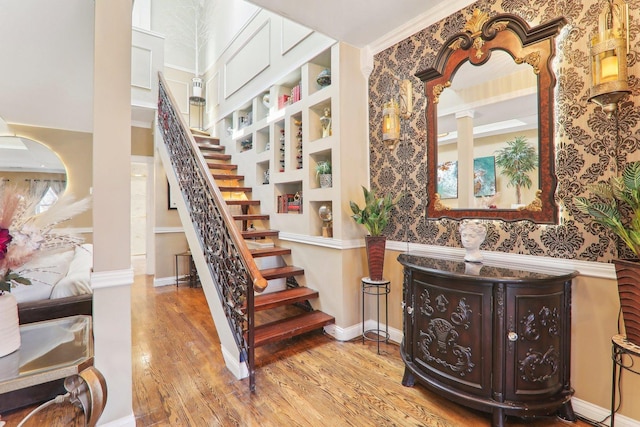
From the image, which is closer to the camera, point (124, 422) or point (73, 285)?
point (124, 422)

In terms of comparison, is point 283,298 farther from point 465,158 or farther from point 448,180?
point 465,158

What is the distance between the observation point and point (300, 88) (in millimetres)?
3619

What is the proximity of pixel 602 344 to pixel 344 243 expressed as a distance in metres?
1.89

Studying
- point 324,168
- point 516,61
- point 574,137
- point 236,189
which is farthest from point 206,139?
point 574,137

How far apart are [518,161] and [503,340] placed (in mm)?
1183

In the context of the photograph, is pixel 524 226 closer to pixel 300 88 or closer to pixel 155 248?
pixel 300 88

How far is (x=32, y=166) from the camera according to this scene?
3.42m

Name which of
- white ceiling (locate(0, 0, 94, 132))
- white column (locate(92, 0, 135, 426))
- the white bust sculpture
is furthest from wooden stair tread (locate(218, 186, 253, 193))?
the white bust sculpture

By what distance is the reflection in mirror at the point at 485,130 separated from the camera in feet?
6.66

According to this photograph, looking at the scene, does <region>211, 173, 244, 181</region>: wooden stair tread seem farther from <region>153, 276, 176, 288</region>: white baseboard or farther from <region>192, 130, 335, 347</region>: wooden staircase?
<region>153, 276, 176, 288</region>: white baseboard

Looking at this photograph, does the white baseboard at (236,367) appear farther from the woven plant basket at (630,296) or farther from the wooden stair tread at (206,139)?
the wooden stair tread at (206,139)

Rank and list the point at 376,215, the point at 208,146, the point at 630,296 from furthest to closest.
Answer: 1. the point at 208,146
2. the point at 376,215
3. the point at 630,296

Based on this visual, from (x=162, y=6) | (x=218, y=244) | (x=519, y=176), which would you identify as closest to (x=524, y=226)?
(x=519, y=176)

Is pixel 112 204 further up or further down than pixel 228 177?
further down
